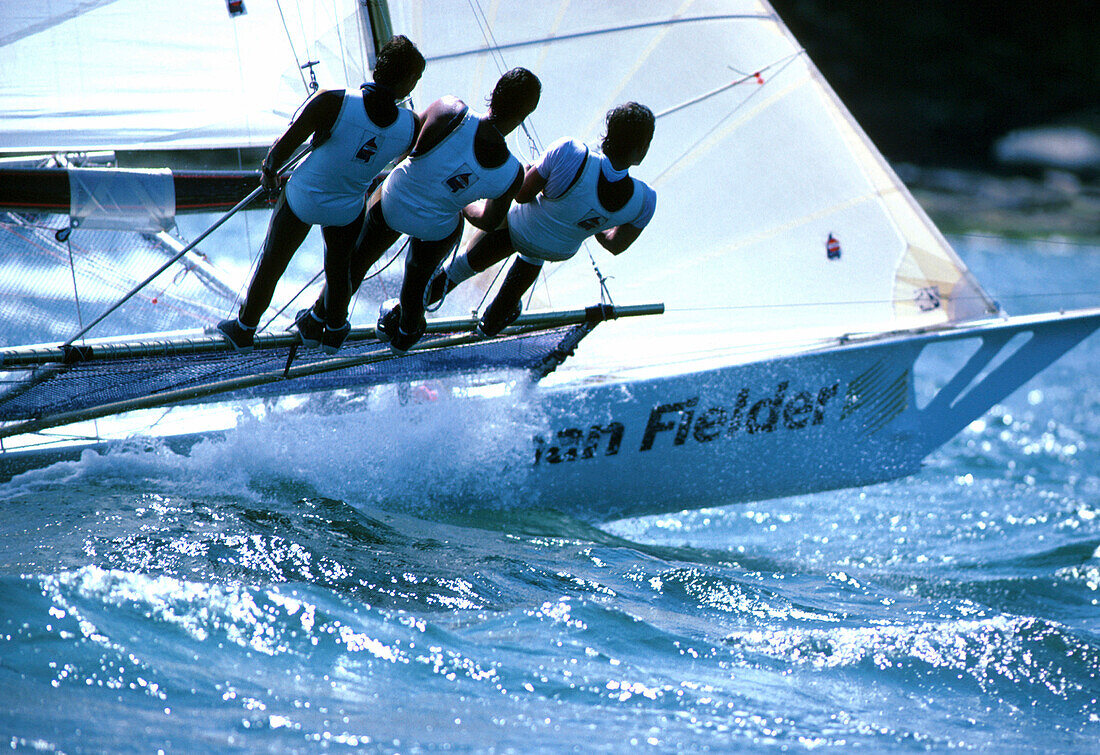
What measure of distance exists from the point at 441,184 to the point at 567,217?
1.46ft

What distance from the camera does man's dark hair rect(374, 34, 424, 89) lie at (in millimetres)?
2869

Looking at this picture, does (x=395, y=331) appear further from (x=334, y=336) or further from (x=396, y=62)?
(x=396, y=62)

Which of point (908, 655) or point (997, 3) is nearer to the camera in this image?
point (908, 655)

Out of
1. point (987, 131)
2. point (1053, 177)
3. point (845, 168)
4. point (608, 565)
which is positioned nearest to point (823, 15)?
point (987, 131)

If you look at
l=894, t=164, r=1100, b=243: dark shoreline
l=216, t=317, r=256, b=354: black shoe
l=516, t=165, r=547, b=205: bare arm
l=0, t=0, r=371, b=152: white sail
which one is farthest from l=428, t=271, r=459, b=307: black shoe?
l=894, t=164, r=1100, b=243: dark shoreline

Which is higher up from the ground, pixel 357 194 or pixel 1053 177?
pixel 1053 177

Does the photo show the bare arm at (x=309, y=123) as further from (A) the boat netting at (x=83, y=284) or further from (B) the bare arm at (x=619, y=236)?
(A) the boat netting at (x=83, y=284)

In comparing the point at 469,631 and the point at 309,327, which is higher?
the point at 309,327

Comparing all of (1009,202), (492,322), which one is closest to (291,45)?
(492,322)

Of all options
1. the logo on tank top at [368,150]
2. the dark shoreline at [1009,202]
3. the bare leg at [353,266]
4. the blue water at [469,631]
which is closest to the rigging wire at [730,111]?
the blue water at [469,631]

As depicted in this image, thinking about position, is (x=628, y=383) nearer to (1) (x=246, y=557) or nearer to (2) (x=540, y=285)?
(2) (x=540, y=285)

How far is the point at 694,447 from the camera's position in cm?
438

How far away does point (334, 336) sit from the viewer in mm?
3371

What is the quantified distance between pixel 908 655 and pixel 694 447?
141cm
